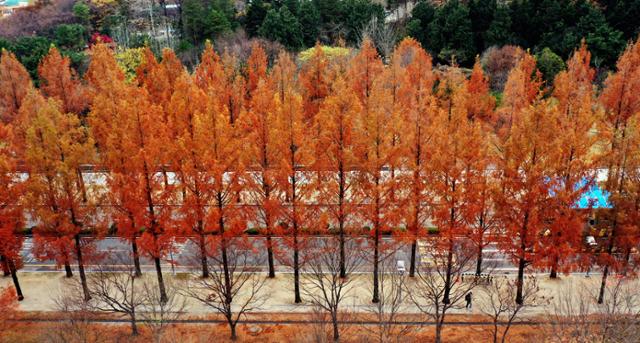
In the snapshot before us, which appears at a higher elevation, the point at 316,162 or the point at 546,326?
the point at 316,162

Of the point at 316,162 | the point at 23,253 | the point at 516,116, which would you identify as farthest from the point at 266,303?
the point at 516,116

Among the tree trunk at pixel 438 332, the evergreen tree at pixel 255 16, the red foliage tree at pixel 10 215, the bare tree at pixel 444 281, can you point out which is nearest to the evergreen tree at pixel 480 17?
the evergreen tree at pixel 255 16

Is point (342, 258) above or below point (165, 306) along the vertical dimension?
above

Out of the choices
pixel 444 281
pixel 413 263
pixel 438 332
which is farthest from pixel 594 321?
pixel 413 263

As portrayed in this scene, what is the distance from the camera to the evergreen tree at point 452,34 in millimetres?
68250

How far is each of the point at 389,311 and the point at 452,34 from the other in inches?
1822

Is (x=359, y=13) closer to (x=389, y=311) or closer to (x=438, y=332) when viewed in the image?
(x=389, y=311)

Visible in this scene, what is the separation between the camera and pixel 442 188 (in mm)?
30719

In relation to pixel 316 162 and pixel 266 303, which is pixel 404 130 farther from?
pixel 266 303

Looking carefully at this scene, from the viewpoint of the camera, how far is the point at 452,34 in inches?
2726

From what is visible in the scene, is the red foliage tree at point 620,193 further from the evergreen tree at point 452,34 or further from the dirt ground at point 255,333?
the evergreen tree at point 452,34

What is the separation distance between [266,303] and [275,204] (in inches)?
236

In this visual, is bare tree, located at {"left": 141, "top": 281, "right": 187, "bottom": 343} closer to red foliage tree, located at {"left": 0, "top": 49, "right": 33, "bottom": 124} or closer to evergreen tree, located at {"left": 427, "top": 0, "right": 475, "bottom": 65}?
red foliage tree, located at {"left": 0, "top": 49, "right": 33, "bottom": 124}

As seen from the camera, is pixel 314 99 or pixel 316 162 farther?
pixel 314 99
